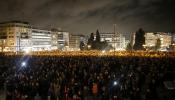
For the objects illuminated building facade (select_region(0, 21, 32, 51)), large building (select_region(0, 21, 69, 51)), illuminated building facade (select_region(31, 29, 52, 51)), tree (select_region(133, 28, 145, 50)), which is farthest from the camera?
illuminated building facade (select_region(31, 29, 52, 51))

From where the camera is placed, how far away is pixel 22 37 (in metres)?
128

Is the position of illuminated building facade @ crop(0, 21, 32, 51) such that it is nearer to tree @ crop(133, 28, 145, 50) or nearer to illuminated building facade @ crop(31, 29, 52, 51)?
illuminated building facade @ crop(31, 29, 52, 51)

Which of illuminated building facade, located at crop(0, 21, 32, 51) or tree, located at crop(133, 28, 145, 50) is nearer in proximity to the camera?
tree, located at crop(133, 28, 145, 50)

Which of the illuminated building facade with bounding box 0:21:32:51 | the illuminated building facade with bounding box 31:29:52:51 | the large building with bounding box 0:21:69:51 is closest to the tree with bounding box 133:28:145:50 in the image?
the large building with bounding box 0:21:69:51

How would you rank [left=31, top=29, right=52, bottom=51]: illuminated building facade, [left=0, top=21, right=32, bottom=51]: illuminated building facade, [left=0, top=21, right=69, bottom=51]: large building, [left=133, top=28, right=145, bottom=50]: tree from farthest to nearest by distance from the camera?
[left=31, top=29, right=52, bottom=51]: illuminated building facade → [left=0, top=21, right=69, bottom=51]: large building → [left=0, top=21, right=32, bottom=51]: illuminated building facade → [left=133, top=28, right=145, bottom=50]: tree

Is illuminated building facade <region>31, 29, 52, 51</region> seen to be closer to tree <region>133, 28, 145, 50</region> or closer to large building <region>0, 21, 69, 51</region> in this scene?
large building <region>0, 21, 69, 51</region>

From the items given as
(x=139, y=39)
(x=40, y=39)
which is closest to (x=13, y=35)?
(x=40, y=39)

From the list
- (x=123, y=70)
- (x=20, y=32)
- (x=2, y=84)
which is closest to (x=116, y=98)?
(x=123, y=70)

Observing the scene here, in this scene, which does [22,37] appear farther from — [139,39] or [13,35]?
[139,39]

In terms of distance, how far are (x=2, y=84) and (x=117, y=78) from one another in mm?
8097

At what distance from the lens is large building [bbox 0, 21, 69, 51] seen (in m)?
123

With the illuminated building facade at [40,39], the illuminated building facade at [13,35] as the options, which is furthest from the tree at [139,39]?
the illuminated building facade at [40,39]

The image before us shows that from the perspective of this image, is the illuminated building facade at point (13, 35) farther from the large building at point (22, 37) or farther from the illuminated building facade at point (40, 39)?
the illuminated building facade at point (40, 39)

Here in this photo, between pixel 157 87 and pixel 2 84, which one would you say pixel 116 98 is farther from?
pixel 2 84
